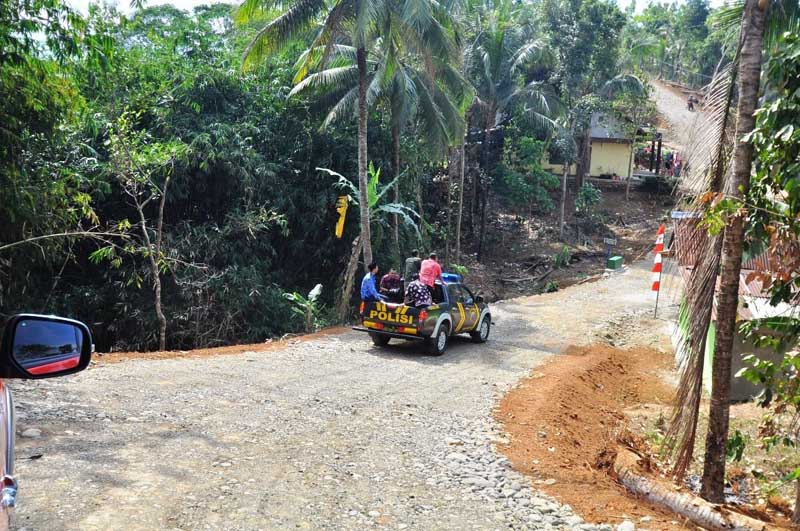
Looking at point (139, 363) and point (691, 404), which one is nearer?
point (691, 404)

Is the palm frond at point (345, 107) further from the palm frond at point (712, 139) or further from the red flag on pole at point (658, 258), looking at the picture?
the palm frond at point (712, 139)

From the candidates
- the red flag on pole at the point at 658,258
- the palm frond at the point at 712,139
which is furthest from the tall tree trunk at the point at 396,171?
the palm frond at the point at 712,139

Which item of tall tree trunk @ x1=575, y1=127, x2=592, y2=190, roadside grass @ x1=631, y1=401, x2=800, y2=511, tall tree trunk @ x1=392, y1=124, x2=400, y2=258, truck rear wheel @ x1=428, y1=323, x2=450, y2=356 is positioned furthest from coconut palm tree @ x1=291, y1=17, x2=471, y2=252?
tall tree trunk @ x1=575, y1=127, x2=592, y2=190

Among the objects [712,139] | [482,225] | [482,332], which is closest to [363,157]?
[482,332]

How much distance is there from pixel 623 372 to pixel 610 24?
23491mm

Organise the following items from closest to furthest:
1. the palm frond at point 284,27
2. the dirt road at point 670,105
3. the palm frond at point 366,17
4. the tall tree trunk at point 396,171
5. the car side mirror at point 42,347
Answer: the car side mirror at point 42,347, the palm frond at point 366,17, the palm frond at point 284,27, the tall tree trunk at point 396,171, the dirt road at point 670,105

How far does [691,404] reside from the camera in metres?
7.35

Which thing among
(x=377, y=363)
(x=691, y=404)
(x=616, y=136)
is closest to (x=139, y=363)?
(x=377, y=363)

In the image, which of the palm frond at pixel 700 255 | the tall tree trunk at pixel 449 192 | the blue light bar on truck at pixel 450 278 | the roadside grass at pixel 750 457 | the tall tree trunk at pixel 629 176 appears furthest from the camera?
the tall tree trunk at pixel 629 176

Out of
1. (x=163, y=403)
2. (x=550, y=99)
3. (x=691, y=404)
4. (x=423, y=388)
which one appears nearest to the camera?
(x=691, y=404)

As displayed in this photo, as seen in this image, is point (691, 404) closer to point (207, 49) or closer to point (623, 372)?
point (623, 372)

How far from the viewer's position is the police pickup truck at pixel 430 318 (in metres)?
13.2

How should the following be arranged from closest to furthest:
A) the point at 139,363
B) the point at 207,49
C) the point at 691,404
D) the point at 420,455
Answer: the point at 691,404 → the point at 420,455 → the point at 139,363 → the point at 207,49

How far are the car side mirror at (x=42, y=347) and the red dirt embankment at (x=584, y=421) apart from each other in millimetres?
4820
